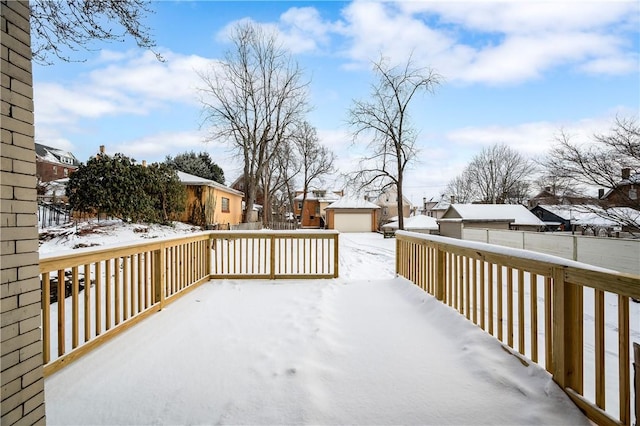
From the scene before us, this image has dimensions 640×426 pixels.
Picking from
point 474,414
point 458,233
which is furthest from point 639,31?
point 458,233

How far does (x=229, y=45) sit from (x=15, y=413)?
16.4 metres

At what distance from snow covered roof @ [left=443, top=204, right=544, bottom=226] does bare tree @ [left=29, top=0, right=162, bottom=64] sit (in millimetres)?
21391

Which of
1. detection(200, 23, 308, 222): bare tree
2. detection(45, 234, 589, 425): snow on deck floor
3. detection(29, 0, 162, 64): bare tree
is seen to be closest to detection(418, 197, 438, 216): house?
detection(200, 23, 308, 222): bare tree

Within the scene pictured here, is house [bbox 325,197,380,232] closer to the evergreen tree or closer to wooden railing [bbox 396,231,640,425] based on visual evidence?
the evergreen tree

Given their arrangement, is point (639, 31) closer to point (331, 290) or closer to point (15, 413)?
point (331, 290)

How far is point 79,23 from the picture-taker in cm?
281

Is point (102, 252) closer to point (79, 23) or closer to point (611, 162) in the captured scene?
point (79, 23)

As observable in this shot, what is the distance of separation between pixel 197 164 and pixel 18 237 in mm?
22652

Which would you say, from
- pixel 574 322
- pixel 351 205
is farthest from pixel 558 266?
pixel 351 205

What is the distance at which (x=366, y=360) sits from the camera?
2463 millimetres

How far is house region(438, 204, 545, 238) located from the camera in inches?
820

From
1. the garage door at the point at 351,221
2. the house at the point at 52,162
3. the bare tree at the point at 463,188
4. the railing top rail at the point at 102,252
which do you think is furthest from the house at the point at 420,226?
the house at the point at 52,162

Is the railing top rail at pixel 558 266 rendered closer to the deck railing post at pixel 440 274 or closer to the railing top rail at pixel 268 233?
the deck railing post at pixel 440 274

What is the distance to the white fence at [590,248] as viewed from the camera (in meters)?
8.53
